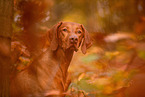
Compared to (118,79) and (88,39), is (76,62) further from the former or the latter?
(118,79)

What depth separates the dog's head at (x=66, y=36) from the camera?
2982mm

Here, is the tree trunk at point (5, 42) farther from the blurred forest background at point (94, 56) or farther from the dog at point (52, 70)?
the blurred forest background at point (94, 56)

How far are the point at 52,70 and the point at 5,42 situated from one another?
43.7 inches

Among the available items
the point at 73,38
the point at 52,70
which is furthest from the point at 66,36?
the point at 52,70

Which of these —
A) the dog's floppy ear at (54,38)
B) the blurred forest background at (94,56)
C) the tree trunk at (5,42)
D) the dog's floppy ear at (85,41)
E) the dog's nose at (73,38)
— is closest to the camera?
the tree trunk at (5,42)

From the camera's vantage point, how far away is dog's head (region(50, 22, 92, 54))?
2.98 metres

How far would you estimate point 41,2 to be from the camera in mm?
3662

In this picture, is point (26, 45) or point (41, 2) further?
point (41, 2)

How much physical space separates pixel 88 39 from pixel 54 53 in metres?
0.80

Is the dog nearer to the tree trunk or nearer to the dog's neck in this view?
the dog's neck

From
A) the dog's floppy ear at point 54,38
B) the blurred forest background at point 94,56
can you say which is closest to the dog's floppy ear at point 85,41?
the blurred forest background at point 94,56

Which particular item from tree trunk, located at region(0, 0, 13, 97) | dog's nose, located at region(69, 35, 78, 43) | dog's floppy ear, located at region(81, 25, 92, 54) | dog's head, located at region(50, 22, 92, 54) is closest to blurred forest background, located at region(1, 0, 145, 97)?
dog's floppy ear, located at region(81, 25, 92, 54)

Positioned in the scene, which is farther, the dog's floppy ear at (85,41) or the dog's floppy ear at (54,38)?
the dog's floppy ear at (85,41)

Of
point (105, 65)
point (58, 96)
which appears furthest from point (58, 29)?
point (105, 65)
